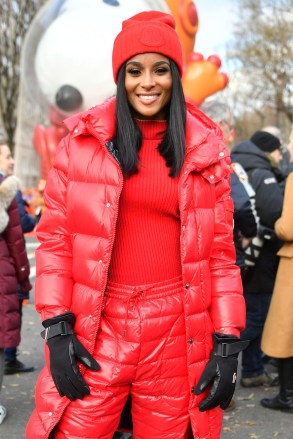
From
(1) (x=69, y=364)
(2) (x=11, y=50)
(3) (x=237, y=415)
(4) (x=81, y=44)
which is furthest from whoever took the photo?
(2) (x=11, y=50)

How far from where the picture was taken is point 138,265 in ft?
8.68

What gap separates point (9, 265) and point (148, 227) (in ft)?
8.18

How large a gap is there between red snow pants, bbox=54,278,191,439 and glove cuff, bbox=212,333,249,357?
0.12m

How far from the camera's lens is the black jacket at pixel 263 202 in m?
5.20

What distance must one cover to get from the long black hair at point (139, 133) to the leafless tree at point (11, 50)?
26343 millimetres

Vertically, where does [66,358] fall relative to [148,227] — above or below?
below

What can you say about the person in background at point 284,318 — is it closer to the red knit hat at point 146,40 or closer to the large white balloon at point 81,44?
the red knit hat at point 146,40

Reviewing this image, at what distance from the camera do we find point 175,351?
2645 millimetres

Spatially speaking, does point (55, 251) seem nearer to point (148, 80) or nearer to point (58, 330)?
point (58, 330)

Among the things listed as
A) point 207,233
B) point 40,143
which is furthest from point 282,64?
point 207,233

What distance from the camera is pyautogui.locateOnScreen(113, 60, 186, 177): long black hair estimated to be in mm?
2598

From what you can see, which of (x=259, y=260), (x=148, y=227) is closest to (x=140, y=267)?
(x=148, y=227)

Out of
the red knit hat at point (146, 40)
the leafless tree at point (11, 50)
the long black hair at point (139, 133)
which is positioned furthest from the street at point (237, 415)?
the leafless tree at point (11, 50)

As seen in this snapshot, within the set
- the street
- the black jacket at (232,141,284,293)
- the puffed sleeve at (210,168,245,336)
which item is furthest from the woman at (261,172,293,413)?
the puffed sleeve at (210,168,245,336)
